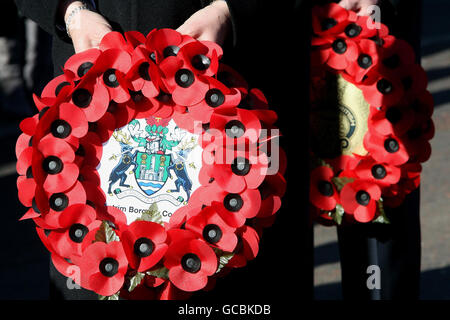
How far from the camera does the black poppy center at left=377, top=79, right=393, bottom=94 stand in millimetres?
1892

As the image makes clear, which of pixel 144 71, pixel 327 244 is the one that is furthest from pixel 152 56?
pixel 327 244

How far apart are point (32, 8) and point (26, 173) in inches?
15.0

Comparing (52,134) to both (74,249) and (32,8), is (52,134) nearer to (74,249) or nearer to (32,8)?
(74,249)

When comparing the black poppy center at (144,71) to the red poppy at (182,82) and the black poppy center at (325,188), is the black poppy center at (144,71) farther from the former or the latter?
the black poppy center at (325,188)

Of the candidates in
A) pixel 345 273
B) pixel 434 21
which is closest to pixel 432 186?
pixel 345 273

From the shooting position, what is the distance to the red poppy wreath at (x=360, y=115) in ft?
6.21

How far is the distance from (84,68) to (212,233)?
409 mm

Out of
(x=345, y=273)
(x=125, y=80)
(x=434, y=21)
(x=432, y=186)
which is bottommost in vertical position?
(x=434, y=21)

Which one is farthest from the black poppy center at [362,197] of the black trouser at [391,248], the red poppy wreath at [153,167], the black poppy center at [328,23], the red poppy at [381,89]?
the red poppy wreath at [153,167]

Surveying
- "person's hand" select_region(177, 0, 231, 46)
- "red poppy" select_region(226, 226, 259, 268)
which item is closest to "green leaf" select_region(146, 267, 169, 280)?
"red poppy" select_region(226, 226, 259, 268)

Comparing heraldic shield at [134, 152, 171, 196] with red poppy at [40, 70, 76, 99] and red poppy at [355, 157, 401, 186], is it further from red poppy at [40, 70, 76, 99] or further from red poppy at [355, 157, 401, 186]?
red poppy at [355, 157, 401, 186]

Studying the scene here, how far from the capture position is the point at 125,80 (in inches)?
54.7

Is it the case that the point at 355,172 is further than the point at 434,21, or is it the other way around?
the point at 434,21

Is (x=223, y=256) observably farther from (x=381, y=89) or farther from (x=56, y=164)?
(x=381, y=89)
